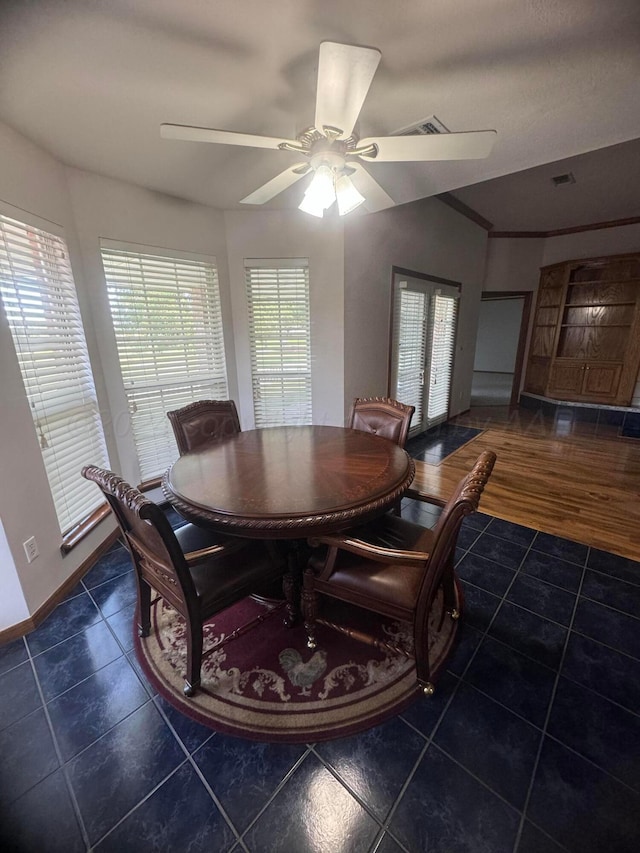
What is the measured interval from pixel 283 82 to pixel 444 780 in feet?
8.94

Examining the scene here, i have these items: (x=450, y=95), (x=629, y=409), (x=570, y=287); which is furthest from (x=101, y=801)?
(x=570, y=287)

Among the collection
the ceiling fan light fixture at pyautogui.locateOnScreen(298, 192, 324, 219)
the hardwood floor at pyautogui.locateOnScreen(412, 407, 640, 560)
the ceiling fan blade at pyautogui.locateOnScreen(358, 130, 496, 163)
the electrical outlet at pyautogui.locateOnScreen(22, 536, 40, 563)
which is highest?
the ceiling fan blade at pyautogui.locateOnScreen(358, 130, 496, 163)

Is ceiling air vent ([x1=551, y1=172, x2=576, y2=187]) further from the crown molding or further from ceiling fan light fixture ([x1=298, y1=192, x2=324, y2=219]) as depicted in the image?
ceiling fan light fixture ([x1=298, y1=192, x2=324, y2=219])

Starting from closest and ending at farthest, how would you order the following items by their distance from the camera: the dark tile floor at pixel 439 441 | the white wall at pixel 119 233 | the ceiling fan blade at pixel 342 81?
the ceiling fan blade at pixel 342 81 < the white wall at pixel 119 233 < the dark tile floor at pixel 439 441

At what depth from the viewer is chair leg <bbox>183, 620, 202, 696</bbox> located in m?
1.33

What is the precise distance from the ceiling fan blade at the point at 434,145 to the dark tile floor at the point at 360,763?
2.18 meters

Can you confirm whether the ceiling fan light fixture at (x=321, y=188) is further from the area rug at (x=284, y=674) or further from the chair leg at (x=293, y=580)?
the area rug at (x=284, y=674)

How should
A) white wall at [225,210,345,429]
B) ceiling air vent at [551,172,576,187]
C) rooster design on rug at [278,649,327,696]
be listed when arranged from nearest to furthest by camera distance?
rooster design on rug at [278,649,327,696] → white wall at [225,210,345,429] → ceiling air vent at [551,172,576,187]

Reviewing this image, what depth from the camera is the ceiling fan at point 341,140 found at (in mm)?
1058

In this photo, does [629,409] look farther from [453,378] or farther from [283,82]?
[283,82]

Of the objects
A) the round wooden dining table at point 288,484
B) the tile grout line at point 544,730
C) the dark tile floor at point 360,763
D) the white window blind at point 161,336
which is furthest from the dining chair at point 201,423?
the tile grout line at point 544,730

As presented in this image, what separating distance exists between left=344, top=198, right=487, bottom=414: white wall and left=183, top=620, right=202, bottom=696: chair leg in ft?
7.71

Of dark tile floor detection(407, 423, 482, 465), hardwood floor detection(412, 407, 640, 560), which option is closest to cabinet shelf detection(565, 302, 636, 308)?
hardwood floor detection(412, 407, 640, 560)

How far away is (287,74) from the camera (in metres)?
1.36
